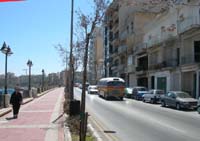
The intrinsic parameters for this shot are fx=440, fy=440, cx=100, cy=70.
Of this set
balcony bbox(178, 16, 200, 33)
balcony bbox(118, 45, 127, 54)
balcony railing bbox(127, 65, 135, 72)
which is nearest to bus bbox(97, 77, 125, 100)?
balcony bbox(178, 16, 200, 33)

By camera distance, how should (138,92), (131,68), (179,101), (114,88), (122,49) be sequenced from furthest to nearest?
(122,49), (131,68), (138,92), (114,88), (179,101)

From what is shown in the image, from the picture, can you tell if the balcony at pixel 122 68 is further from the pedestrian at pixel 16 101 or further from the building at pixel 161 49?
the pedestrian at pixel 16 101

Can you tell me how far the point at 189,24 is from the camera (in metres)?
48.3

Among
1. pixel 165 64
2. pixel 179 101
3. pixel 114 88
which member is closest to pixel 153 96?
pixel 114 88

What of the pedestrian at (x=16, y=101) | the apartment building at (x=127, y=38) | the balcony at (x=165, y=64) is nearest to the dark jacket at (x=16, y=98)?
the pedestrian at (x=16, y=101)

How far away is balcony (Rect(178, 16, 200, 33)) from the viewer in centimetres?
4603

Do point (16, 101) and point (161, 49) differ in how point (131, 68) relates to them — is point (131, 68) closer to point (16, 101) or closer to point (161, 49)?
point (161, 49)

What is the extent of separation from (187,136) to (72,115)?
6.03 m

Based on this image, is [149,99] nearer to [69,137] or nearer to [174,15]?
[174,15]

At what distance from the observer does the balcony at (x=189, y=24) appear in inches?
1812

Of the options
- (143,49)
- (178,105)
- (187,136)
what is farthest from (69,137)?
(143,49)

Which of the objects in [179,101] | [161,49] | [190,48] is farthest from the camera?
[161,49]

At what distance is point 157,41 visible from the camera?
210 feet

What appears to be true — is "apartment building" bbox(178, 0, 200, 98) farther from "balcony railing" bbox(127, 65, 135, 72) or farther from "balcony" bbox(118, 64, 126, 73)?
"balcony" bbox(118, 64, 126, 73)
